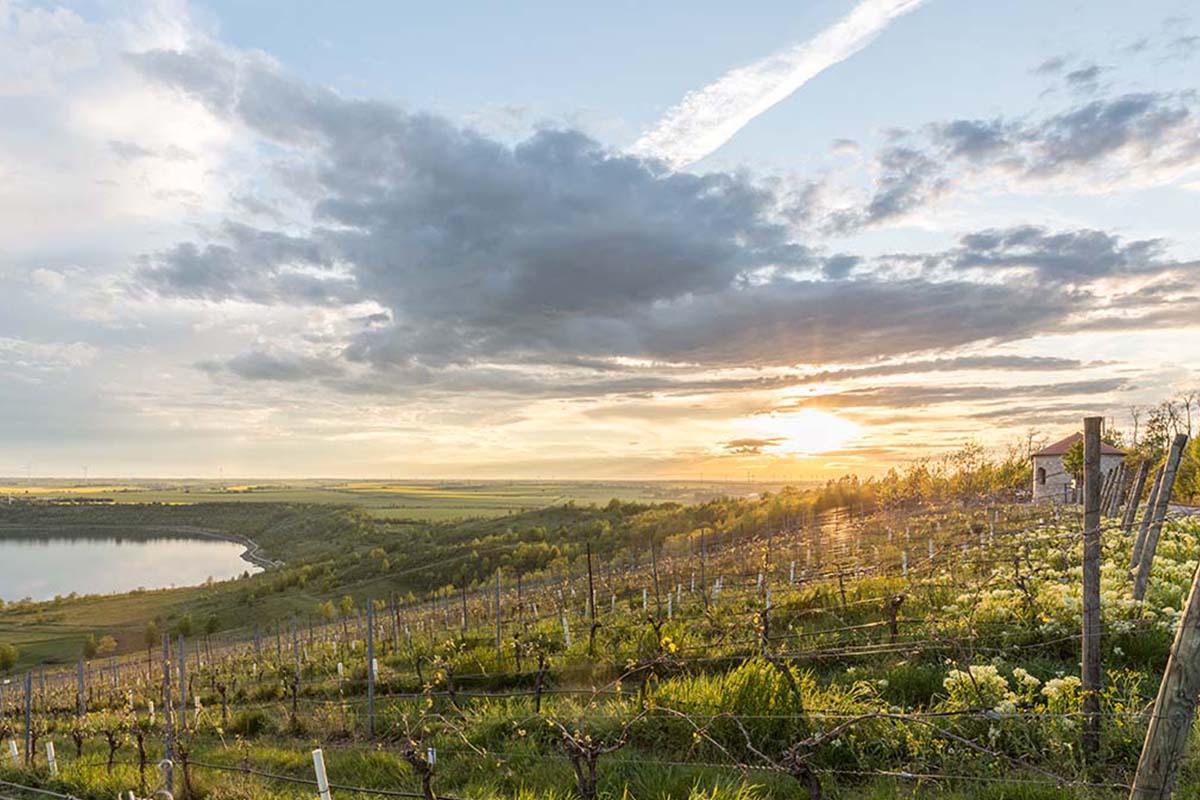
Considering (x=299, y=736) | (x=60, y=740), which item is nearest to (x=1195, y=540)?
(x=299, y=736)

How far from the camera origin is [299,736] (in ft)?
40.1

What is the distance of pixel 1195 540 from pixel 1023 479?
142 feet

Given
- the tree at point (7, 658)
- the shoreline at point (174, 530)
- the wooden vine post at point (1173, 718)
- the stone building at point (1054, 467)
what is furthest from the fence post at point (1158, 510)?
the shoreline at point (174, 530)

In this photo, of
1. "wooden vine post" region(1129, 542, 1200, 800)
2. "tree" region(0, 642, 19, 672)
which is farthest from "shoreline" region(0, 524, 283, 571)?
"wooden vine post" region(1129, 542, 1200, 800)

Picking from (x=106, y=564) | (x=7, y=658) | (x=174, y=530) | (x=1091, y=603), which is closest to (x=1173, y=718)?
(x=1091, y=603)

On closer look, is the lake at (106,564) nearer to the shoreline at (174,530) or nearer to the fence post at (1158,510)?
the shoreline at (174,530)

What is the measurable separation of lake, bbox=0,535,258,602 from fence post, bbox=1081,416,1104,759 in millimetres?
98847

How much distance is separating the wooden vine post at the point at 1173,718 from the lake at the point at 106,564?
10032 centimetres

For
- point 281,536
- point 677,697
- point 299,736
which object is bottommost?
point 281,536

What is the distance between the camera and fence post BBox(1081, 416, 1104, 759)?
6133 millimetres

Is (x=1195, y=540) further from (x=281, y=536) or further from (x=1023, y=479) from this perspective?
(x=281, y=536)

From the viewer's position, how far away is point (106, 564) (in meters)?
113

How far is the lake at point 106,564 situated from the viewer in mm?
91231

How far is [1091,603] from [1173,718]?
10.1 ft
